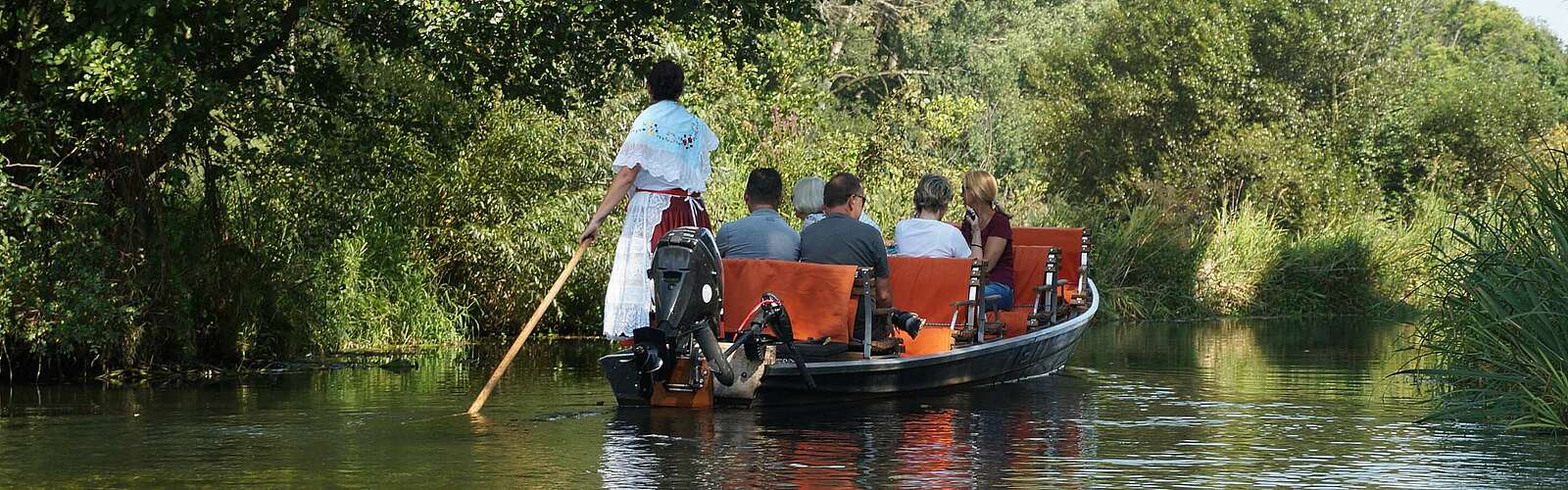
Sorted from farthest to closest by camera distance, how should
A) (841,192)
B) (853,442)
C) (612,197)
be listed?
(841,192) → (612,197) → (853,442)

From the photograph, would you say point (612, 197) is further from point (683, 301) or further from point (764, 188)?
point (764, 188)

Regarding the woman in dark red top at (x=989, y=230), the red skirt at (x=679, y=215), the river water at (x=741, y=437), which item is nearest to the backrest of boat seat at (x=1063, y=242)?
the river water at (x=741, y=437)

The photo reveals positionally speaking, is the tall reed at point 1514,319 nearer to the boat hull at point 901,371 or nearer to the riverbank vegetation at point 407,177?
the riverbank vegetation at point 407,177

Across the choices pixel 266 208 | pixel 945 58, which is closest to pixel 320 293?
pixel 266 208

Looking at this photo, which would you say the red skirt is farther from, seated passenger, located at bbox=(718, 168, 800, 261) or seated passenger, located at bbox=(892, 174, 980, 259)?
seated passenger, located at bbox=(892, 174, 980, 259)

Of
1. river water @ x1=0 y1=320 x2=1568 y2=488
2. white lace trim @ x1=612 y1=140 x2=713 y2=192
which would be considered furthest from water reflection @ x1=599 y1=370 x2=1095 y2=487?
white lace trim @ x1=612 y1=140 x2=713 y2=192

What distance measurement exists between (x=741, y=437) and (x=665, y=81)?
235cm

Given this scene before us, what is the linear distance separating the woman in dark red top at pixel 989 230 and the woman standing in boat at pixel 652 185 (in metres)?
2.41

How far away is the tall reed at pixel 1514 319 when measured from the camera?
34.1 ft

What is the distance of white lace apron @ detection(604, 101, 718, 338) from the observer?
11.5 meters

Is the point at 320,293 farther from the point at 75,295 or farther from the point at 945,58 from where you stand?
the point at 945,58

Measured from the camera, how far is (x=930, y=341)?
12922mm

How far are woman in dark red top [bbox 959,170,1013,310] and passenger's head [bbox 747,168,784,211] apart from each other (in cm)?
199

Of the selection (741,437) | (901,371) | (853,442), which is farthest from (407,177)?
(853,442)
